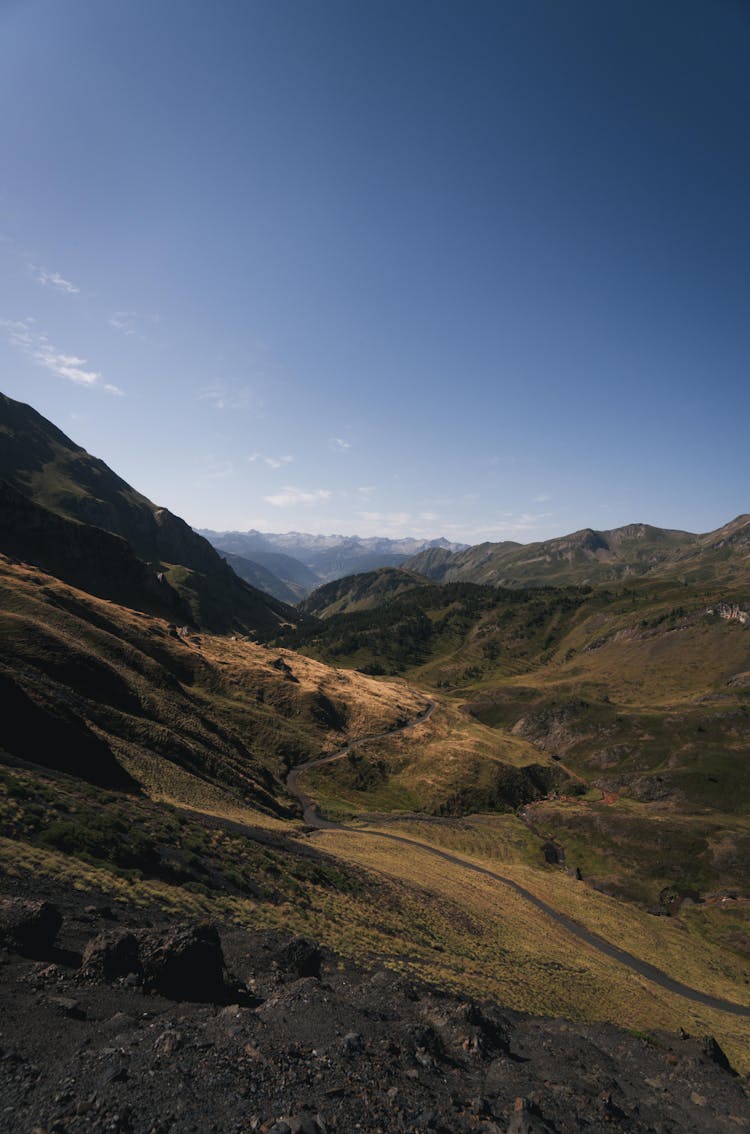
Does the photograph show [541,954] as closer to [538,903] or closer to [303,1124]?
[538,903]

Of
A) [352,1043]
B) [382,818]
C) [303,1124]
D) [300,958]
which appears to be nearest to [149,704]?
[382,818]

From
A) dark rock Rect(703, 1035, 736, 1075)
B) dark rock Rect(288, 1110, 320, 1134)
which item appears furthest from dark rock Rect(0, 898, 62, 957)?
dark rock Rect(703, 1035, 736, 1075)

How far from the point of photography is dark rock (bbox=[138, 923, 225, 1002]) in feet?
59.7

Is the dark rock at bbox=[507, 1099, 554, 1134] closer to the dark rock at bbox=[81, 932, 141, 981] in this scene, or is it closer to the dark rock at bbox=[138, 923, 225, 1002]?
the dark rock at bbox=[138, 923, 225, 1002]

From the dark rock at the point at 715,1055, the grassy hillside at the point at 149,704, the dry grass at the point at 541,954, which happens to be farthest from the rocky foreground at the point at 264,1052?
the grassy hillside at the point at 149,704

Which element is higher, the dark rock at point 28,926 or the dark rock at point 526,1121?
the dark rock at point 28,926

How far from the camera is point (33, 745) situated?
41.5 m

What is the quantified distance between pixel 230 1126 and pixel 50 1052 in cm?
544

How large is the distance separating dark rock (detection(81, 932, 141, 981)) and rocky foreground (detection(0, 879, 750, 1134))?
0.05 m

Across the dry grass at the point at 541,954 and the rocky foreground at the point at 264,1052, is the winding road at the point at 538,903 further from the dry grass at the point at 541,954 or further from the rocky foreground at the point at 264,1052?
the rocky foreground at the point at 264,1052

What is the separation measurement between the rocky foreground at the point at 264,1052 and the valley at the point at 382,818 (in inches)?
29.6

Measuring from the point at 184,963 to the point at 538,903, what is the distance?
2584 inches

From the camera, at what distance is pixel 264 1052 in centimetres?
1510

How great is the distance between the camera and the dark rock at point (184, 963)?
18.2m
